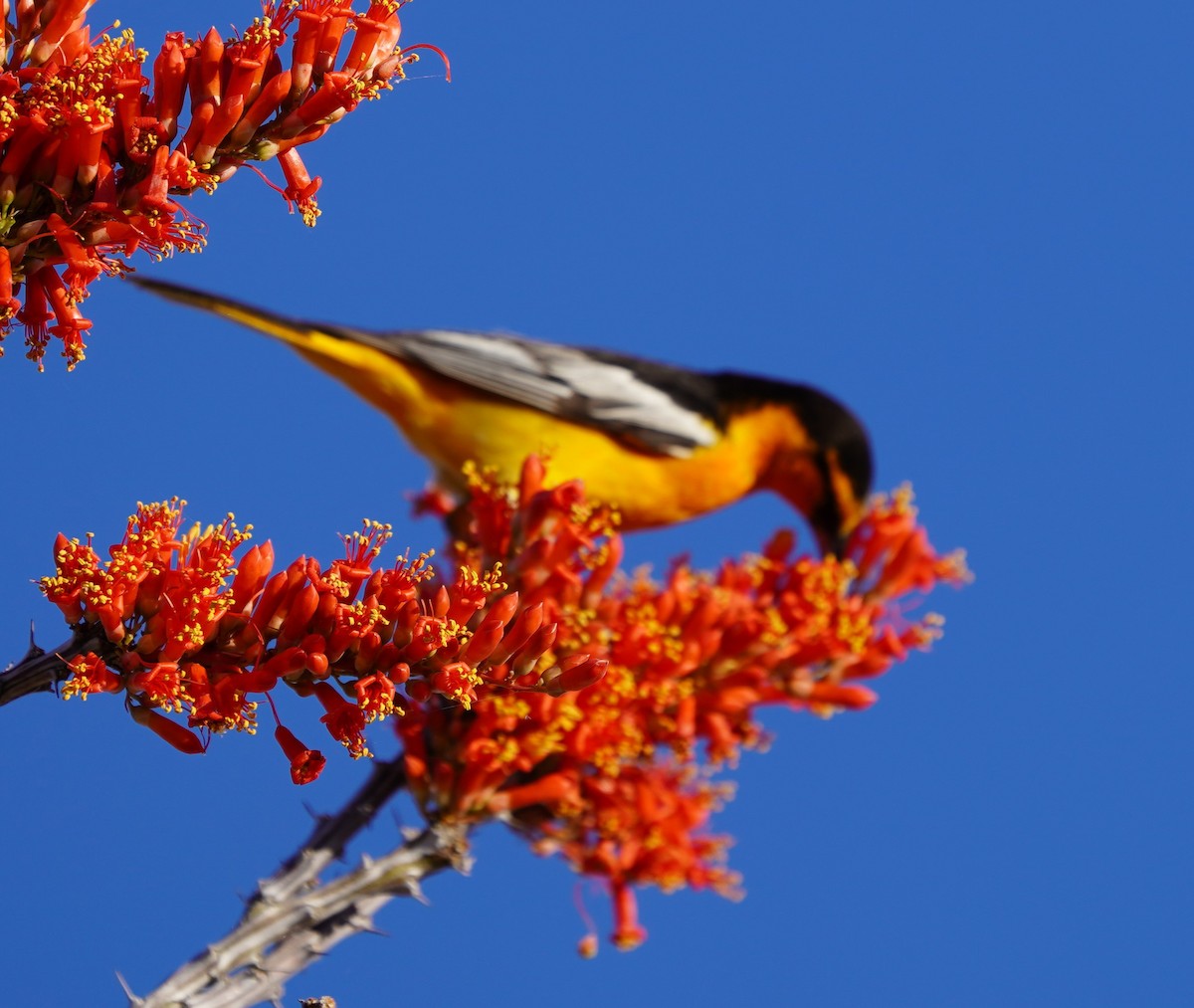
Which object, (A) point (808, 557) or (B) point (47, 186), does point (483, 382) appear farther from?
(B) point (47, 186)

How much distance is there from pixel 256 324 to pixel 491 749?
1.12m

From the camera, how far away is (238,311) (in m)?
2.56

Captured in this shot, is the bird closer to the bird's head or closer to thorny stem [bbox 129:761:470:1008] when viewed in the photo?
the bird's head

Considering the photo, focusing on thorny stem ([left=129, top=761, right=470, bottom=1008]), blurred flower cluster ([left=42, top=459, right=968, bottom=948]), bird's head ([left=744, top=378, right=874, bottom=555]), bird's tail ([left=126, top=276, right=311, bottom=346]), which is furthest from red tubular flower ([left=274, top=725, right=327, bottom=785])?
bird's head ([left=744, top=378, right=874, bottom=555])

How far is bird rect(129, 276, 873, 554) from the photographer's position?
9.05 feet

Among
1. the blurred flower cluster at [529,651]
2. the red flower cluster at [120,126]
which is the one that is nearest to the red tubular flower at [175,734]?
the blurred flower cluster at [529,651]

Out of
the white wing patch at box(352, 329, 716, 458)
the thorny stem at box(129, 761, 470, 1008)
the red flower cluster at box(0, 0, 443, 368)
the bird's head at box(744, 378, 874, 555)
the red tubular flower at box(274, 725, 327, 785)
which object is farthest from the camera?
the bird's head at box(744, 378, 874, 555)

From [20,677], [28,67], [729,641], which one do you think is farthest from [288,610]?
[729,641]

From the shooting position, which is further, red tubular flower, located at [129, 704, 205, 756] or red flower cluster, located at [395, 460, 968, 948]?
red flower cluster, located at [395, 460, 968, 948]

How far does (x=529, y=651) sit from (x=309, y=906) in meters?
0.83

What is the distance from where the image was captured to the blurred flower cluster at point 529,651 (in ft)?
3.57

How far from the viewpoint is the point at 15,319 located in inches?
42.6

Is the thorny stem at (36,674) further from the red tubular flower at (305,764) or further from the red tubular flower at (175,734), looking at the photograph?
the red tubular flower at (305,764)

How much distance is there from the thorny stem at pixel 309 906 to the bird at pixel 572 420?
869mm
